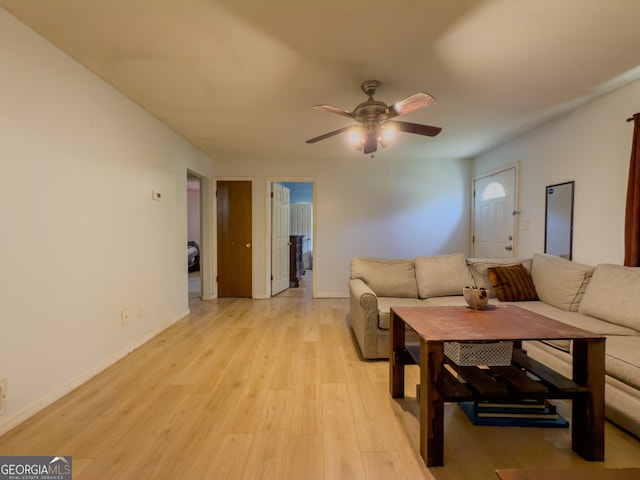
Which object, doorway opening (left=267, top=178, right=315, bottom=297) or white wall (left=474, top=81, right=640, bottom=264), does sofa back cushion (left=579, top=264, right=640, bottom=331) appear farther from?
doorway opening (left=267, top=178, right=315, bottom=297)

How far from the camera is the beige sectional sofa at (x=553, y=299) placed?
5.16 feet

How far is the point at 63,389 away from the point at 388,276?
110 inches

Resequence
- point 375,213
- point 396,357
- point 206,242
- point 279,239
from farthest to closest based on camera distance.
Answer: point 279,239
point 375,213
point 206,242
point 396,357

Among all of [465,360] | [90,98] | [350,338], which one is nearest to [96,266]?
[90,98]

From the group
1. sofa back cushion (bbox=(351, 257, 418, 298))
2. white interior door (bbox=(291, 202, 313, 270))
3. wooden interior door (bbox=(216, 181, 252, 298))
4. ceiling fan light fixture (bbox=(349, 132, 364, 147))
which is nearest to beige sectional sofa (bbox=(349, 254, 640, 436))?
sofa back cushion (bbox=(351, 257, 418, 298))

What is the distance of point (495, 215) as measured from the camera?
4.20 meters

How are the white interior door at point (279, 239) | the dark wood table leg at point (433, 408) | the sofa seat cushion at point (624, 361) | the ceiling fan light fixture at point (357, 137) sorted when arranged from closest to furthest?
1. the dark wood table leg at point (433, 408)
2. the sofa seat cushion at point (624, 361)
3. the ceiling fan light fixture at point (357, 137)
4. the white interior door at point (279, 239)

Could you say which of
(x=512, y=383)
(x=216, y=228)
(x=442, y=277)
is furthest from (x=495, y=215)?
(x=216, y=228)

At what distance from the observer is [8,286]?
158 cm

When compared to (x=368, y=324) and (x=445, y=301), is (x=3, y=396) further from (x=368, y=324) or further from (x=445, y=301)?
(x=445, y=301)

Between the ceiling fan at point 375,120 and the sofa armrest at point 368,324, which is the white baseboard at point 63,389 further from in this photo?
the ceiling fan at point 375,120

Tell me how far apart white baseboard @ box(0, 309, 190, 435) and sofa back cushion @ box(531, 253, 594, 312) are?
3.84 m

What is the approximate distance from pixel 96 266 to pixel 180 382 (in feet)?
3.63

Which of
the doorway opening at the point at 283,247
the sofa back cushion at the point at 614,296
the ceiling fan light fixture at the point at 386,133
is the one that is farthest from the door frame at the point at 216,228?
the sofa back cushion at the point at 614,296
